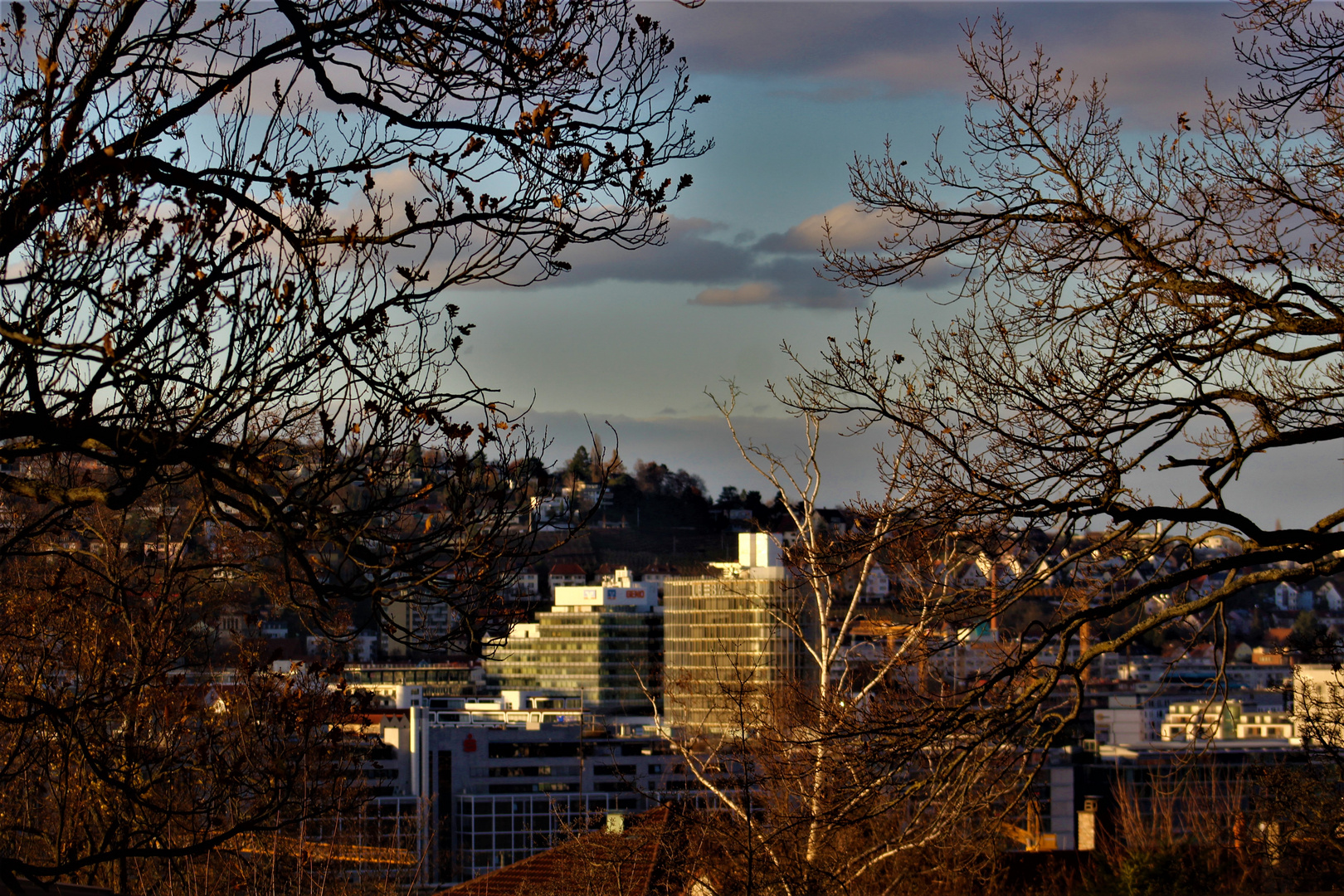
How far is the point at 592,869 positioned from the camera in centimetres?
918

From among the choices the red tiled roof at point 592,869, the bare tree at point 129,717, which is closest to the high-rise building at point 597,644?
the red tiled roof at point 592,869

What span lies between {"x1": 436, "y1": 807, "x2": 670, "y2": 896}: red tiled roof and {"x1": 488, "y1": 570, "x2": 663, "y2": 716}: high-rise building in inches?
3052

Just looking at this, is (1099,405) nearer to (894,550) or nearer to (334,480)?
(894,550)

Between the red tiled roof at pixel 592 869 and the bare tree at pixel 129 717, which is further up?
the bare tree at pixel 129 717

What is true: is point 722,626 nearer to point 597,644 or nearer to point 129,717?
point 597,644

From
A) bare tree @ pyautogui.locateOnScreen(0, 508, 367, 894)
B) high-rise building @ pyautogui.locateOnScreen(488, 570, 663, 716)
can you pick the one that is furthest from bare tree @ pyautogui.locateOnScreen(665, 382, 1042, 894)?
high-rise building @ pyautogui.locateOnScreen(488, 570, 663, 716)

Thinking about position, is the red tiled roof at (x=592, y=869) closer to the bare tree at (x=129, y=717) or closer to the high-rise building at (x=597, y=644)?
the bare tree at (x=129, y=717)

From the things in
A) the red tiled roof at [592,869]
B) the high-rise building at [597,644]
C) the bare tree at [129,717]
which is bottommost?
the high-rise building at [597,644]

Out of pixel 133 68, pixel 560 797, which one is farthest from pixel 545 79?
pixel 560 797

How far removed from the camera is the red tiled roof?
9156mm

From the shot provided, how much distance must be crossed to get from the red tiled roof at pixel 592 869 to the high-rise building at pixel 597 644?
77.5 meters

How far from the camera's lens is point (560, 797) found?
185 ft

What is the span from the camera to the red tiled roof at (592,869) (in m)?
9.16

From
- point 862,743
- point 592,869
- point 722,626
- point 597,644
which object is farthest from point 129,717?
point 597,644
